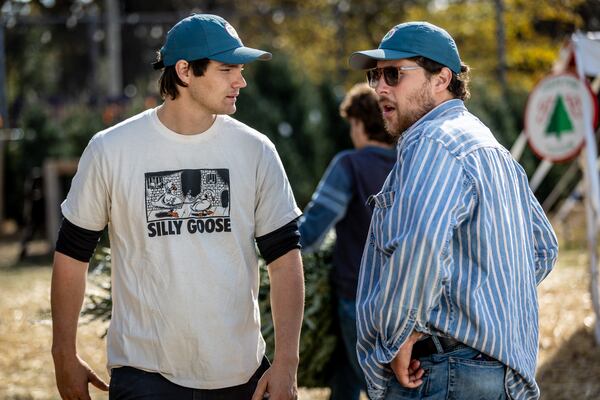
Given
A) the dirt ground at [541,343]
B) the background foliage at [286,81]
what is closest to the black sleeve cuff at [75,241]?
the dirt ground at [541,343]

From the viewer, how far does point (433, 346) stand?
297 cm

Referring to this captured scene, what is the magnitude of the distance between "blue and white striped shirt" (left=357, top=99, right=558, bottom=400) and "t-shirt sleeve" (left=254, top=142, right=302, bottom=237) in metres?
0.44

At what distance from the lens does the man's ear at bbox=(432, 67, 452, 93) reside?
3.14m

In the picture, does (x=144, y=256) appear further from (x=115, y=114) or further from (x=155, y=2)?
(x=155, y=2)

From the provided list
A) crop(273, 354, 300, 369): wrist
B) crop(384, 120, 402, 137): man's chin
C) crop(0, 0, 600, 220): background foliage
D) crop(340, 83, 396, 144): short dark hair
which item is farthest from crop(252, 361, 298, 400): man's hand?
crop(0, 0, 600, 220): background foliage

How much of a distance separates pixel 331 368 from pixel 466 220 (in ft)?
9.24

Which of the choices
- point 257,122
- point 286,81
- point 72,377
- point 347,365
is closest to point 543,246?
point 72,377

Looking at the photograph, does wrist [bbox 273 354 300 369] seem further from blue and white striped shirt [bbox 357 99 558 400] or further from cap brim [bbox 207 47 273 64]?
cap brim [bbox 207 47 273 64]

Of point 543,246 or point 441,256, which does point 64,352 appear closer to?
point 441,256

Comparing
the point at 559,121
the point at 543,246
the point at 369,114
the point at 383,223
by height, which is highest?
the point at 369,114

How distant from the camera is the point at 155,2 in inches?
1045

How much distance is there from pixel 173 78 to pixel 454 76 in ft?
2.98

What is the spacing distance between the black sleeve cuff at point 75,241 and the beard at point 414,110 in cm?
103

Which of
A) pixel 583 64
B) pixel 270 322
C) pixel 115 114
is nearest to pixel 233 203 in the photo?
pixel 270 322
